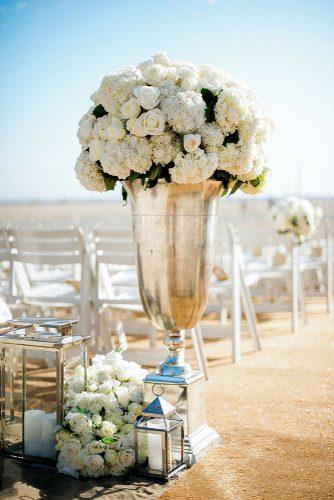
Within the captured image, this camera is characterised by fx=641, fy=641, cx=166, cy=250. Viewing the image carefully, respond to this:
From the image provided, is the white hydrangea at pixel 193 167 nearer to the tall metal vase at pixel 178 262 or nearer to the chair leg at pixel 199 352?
the tall metal vase at pixel 178 262

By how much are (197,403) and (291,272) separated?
3.48 m

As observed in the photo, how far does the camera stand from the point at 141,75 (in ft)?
8.77

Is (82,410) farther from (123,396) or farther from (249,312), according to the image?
(249,312)

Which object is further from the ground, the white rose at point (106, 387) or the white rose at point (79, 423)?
the white rose at point (106, 387)

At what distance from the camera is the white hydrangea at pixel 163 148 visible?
2.59 meters

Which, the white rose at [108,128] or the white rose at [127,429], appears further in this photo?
the white rose at [127,429]

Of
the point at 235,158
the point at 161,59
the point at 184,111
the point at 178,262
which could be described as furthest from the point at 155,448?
the point at 161,59

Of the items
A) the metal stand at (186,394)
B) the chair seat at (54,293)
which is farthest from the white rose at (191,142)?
the chair seat at (54,293)

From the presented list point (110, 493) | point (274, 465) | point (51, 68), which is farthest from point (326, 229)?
point (110, 493)

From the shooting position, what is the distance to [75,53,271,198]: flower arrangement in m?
2.56

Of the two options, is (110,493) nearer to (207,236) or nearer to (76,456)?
(76,456)

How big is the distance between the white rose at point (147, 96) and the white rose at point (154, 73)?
0.28 ft

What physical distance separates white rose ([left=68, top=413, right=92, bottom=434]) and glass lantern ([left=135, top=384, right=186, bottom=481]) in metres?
0.22

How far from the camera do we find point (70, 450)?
8.56 feet
